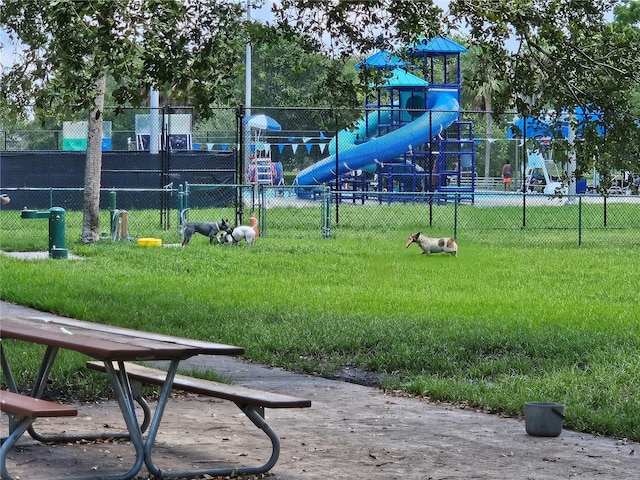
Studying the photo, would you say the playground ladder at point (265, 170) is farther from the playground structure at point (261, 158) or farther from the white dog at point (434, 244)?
the white dog at point (434, 244)

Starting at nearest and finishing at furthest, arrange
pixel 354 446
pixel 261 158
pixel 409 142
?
pixel 354 446
pixel 409 142
pixel 261 158

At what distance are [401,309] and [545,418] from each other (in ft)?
17.2

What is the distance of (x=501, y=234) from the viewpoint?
2302cm

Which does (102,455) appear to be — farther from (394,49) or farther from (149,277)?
(149,277)

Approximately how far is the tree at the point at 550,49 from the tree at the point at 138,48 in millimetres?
1160

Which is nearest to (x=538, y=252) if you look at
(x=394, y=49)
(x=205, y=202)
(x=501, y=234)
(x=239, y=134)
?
(x=501, y=234)

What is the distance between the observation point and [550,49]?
10.2m

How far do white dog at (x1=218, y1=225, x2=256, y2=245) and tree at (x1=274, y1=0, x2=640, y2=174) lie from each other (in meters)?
9.22

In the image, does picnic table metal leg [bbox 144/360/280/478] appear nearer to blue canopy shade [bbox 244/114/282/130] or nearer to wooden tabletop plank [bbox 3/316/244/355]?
wooden tabletop plank [bbox 3/316/244/355]

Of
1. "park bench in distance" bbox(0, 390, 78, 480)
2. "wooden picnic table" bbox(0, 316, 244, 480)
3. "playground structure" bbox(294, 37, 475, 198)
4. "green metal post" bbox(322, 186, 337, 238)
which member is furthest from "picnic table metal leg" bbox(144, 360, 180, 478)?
"playground structure" bbox(294, 37, 475, 198)

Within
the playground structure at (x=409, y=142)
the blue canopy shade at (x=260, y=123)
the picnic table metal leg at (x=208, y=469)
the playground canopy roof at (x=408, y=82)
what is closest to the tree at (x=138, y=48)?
the picnic table metal leg at (x=208, y=469)

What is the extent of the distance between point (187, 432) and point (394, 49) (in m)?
5.79

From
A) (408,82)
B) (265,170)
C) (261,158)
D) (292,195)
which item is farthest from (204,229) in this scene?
(265,170)

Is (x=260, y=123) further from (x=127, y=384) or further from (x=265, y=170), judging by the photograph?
(x=127, y=384)
